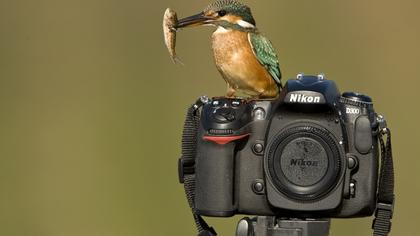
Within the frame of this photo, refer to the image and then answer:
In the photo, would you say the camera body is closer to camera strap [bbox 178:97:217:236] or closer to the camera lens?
the camera lens

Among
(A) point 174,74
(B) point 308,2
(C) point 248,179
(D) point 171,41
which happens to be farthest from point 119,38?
(C) point 248,179

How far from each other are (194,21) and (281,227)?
2.82ft

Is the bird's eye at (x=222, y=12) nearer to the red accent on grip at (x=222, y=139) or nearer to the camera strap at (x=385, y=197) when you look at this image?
the red accent on grip at (x=222, y=139)

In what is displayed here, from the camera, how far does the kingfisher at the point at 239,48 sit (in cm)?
568

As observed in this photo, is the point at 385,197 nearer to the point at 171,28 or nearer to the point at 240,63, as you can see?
the point at 240,63

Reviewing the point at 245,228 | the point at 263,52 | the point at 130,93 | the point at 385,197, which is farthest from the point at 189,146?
the point at 130,93

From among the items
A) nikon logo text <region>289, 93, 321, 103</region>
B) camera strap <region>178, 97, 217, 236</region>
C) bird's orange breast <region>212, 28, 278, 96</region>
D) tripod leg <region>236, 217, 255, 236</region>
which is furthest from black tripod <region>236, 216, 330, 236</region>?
bird's orange breast <region>212, 28, 278, 96</region>

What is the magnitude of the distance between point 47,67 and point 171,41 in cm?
297

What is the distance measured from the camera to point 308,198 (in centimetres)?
516

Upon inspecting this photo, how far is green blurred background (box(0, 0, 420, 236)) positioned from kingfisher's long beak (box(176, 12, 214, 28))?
74.2 inches

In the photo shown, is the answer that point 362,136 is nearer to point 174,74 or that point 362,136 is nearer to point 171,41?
point 171,41

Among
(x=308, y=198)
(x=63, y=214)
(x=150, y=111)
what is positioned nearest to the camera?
(x=308, y=198)

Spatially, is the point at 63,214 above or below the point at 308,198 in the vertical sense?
below

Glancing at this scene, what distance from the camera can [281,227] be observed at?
523 centimetres
